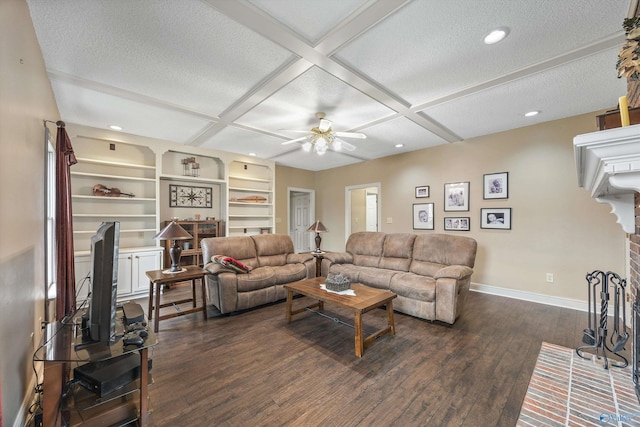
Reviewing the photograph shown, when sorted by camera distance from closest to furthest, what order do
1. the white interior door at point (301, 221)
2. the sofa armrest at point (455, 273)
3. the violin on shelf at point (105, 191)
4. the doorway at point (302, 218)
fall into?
the sofa armrest at point (455, 273) → the violin on shelf at point (105, 191) → the doorway at point (302, 218) → the white interior door at point (301, 221)

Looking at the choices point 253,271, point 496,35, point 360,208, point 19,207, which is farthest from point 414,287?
point 360,208

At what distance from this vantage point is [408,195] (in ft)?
18.0

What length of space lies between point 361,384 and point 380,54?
9.13 ft

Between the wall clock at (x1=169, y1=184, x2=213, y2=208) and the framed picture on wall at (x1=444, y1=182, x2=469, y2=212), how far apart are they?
5098mm

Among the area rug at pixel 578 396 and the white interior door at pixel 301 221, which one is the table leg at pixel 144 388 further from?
the white interior door at pixel 301 221

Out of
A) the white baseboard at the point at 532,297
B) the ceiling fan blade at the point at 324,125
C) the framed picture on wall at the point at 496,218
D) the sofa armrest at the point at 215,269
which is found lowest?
the white baseboard at the point at 532,297

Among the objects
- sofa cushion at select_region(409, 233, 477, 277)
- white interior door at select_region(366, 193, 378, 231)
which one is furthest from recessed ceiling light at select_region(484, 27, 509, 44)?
white interior door at select_region(366, 193, 378, 231)

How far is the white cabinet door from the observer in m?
4.15

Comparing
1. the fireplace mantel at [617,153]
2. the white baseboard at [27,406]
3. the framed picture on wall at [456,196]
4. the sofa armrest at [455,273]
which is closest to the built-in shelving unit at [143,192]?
the white baseboard at [27,406]

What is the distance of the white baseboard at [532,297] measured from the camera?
3.54m

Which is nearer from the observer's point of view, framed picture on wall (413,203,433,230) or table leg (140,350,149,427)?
table leg (140,350,149,427)

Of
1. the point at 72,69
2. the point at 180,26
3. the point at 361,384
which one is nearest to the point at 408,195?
the point at 361,384

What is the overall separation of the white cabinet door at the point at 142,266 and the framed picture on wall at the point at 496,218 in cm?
582

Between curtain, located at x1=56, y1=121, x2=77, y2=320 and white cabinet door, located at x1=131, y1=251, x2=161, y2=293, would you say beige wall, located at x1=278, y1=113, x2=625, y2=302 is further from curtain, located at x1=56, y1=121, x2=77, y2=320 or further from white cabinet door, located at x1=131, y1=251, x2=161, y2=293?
curtain, located at x1=56, y1=121, x2=77, y2=320
